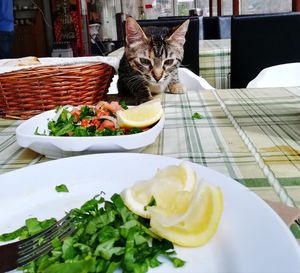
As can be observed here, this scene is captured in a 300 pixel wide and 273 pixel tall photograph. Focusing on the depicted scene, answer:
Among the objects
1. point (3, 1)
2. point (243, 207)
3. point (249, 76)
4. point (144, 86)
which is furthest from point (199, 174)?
point (3, 1)

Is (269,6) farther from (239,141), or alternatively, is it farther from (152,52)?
(239,141)

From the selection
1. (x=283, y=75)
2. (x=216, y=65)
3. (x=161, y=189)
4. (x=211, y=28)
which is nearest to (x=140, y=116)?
(x=161, y=189)

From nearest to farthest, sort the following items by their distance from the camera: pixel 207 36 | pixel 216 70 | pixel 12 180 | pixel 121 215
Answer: pixel 121 215, pixel 12 180, pixel 216 70, pixel 207 36

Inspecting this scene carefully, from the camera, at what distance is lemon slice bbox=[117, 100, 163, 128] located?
75cm

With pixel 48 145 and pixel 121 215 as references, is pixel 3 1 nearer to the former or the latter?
pixel 48 145

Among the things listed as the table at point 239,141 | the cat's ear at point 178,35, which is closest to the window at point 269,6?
the cat's ear at point 178,35

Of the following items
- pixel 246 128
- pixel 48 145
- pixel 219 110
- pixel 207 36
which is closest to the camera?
pixel 48 145

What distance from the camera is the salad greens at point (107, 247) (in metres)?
0.37

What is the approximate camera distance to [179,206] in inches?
17.1

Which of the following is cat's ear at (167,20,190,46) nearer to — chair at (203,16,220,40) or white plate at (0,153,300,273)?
white plate at (0,153,300,273)

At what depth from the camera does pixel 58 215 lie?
0.52 metres

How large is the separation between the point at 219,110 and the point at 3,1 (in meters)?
3.48

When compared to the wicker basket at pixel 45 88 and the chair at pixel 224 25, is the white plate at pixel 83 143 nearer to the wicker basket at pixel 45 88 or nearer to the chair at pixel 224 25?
the wicker basket at pixel 45 88

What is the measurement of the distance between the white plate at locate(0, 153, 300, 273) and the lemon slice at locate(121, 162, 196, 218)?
5 cm
